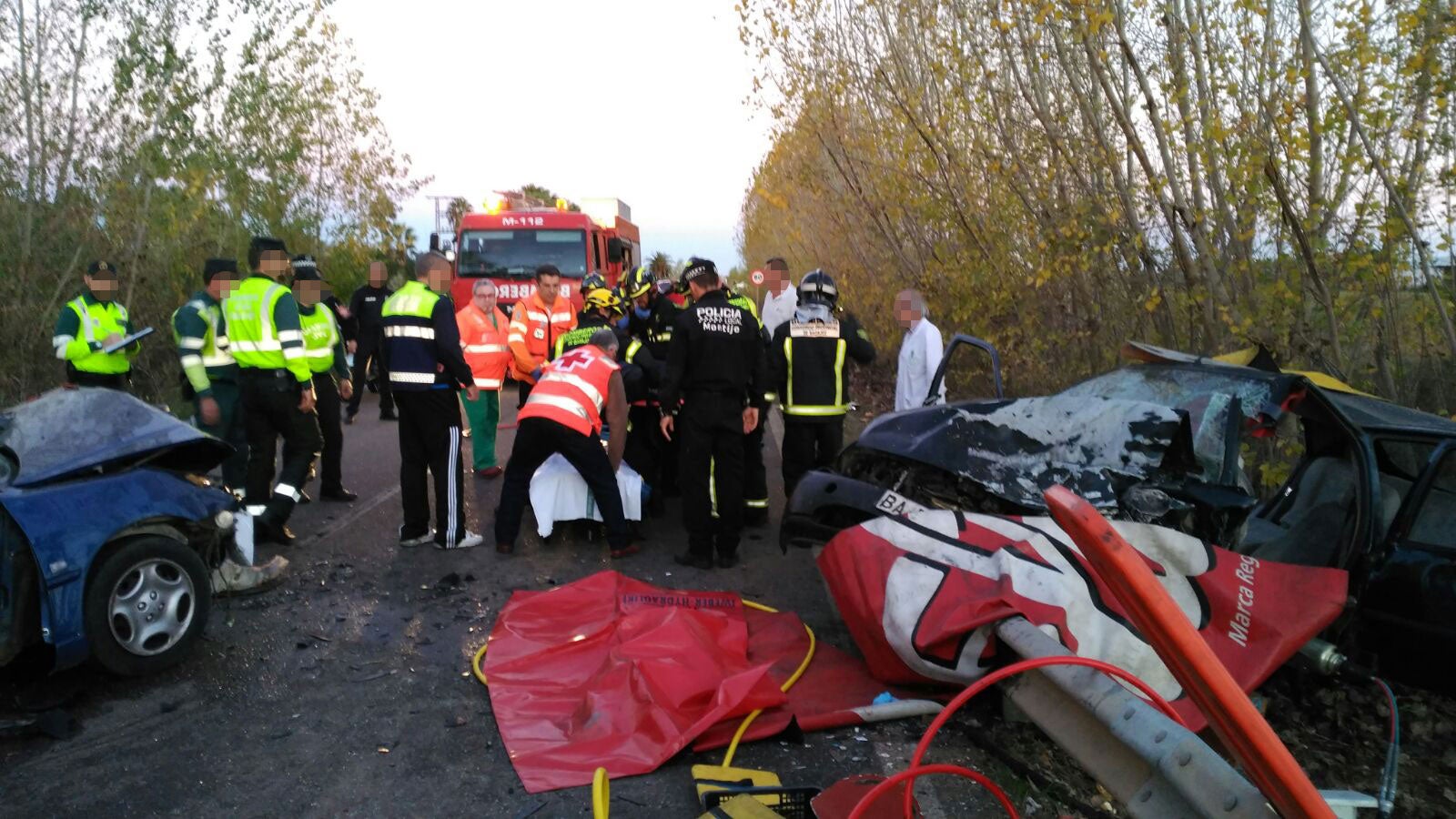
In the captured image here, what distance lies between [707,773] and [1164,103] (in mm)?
6581

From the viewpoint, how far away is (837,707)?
4254mm

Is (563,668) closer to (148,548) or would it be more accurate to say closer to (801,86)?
(148,548)

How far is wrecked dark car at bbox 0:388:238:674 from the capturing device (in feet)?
13.3

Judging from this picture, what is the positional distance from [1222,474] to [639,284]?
485 cm

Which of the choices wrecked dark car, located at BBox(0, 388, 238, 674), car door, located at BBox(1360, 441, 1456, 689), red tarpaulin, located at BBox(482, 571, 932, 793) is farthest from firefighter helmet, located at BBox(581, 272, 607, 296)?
car door, located at BBox(1360, 441, 1456, 689)

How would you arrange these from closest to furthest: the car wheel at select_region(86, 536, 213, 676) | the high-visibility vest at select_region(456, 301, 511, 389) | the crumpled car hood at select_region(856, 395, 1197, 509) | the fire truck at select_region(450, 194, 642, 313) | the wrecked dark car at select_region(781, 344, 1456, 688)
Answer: the wrecked dark car at select_region(781, 344, 1456, 688) → the car wheel at select_region(86, 536, 213, 676) → the crumpled car hood at select_region(856, 395, 1197, 509) → the high-visibility vest at select_region(456, 301, 511, 389) → the fire truck at select_region(450, 194, 642, 313)

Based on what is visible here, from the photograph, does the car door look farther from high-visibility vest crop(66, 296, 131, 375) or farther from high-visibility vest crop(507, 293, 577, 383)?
high-visibility vest crop(66, 296, 131, 375)

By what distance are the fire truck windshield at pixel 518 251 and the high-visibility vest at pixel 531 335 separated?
631 centimetres

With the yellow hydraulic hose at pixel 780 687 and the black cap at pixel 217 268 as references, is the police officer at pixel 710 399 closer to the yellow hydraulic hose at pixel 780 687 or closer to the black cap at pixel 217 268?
the yellow hydraulic hose at pixel 780 687

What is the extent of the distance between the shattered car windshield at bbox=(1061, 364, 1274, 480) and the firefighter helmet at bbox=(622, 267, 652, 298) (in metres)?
3.71

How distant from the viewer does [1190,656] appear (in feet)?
5.10

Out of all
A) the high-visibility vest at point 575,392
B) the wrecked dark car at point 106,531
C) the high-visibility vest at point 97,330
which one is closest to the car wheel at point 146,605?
the wrecked dark car at point 106,531

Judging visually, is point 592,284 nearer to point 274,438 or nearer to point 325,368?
point 325,368

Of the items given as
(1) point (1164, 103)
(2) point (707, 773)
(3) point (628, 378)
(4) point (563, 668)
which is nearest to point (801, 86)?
(1) point (1164, 103)
